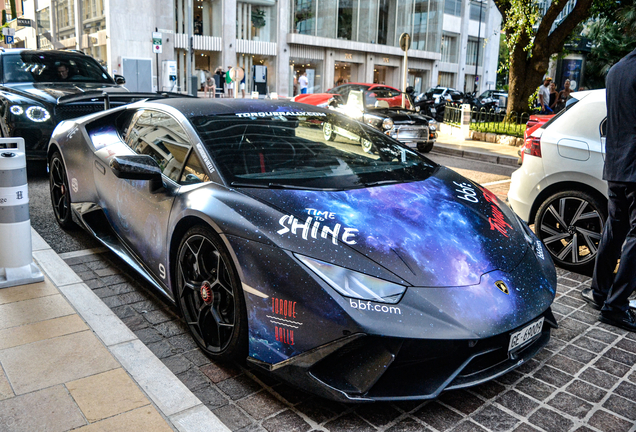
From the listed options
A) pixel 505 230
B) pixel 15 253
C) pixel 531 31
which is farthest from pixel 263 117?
pixel 531 31

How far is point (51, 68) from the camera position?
342 inches

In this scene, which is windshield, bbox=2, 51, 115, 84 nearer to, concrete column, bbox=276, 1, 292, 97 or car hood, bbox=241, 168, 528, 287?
car hood, bbox=241, 168, 528, 287

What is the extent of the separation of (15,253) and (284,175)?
2187 millimetres

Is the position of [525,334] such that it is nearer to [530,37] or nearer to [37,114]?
[37,114]

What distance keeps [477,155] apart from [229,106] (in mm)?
10170

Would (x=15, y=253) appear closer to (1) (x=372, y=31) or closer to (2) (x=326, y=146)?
(2) (x=326, y=146)

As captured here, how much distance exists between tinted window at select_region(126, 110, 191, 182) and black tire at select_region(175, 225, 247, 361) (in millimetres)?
537

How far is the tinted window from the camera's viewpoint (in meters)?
3.42

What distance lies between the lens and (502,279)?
2.66 metres

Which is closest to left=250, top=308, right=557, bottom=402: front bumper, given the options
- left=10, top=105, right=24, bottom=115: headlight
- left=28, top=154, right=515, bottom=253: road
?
left=28, top=154, right=515, bottom=253: road

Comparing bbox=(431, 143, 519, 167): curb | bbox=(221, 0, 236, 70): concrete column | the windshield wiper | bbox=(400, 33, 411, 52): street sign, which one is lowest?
bbox=(431, 143, 519, 167): curb

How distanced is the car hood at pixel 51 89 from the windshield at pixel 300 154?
5038mm

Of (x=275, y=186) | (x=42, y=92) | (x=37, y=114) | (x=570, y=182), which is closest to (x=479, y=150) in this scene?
(x=570, y=182)

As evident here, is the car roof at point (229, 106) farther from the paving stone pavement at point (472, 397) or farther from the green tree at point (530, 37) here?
the green tree at point (530, 37)
